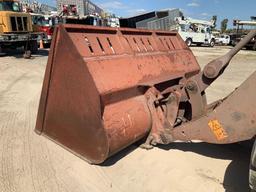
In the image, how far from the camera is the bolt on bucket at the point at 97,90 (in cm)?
330

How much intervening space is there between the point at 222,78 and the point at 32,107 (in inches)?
259

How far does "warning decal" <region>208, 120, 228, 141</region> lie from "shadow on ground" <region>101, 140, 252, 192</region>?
0.57 metres

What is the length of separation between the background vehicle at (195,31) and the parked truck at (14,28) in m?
16.2

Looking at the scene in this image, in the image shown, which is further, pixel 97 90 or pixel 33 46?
pixel 33 46

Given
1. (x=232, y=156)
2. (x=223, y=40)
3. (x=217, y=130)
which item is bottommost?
(x=223, y=40)

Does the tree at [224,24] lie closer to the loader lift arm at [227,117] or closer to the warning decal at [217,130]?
the loader lift arm at [227,117]

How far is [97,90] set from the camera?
127 inches

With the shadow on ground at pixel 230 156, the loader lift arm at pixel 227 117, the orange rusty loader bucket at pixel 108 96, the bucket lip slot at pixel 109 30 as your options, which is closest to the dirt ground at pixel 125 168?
the shadow on ground at pixel 230 156

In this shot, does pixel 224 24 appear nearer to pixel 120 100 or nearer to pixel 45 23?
pixel 45 23

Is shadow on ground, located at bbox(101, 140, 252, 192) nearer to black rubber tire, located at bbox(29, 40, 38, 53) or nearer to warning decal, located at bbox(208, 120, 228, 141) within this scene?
warning decal, located at bbox(208, 120, 228, 141)

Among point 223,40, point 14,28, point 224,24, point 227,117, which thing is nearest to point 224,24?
point 224,24

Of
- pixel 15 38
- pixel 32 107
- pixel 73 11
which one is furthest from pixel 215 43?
pixel 32 107

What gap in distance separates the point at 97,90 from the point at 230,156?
6.18 feet

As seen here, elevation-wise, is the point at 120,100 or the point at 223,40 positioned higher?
the point at 120,100
